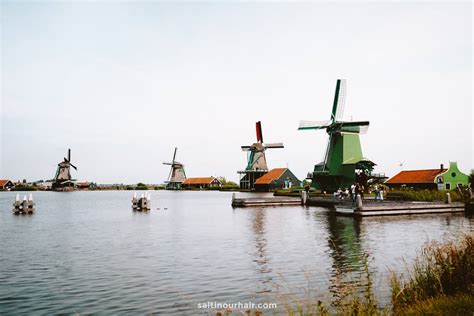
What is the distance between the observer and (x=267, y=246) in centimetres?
1986

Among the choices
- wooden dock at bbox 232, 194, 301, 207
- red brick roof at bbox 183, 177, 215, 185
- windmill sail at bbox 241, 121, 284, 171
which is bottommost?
wooden dock at bbox 232, 194, 301, 207

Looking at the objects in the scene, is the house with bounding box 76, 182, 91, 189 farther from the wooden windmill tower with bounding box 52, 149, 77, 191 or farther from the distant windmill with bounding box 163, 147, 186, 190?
the distant windmill with bounding box 163, 147, 186, 190

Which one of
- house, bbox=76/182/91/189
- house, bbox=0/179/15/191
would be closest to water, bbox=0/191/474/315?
house, bbox=0/179/15/191

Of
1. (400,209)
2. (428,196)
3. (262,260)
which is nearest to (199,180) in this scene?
(428,196)

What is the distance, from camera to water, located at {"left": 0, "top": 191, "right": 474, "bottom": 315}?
11.3m

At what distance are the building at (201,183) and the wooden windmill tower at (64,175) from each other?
3801cm

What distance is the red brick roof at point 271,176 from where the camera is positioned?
9362cm

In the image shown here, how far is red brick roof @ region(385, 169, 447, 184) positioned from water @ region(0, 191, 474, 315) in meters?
31.0

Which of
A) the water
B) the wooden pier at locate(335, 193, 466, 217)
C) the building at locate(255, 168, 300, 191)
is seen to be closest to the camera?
the water

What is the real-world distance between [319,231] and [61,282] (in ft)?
53.0

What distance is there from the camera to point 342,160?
2168 inches

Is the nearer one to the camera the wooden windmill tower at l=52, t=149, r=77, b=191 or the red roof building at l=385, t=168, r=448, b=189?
the red roof building at l=385, t=168, r=448, b=189

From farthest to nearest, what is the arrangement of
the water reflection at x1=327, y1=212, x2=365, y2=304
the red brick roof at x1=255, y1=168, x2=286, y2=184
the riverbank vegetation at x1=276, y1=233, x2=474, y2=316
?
the red brick roof at x1=255, y1=168, x2=286, y2=184, the water reflection at x1=327, y1=212, x2=365, y2=304, the riverbank vegetation at x1=276, y1=233, x2=474, y2=316

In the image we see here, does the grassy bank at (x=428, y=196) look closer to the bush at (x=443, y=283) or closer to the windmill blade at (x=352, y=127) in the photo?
the windmill blade at (x=352, y=127)
